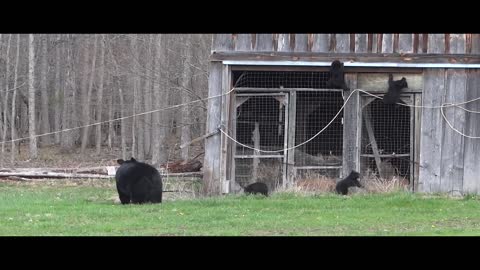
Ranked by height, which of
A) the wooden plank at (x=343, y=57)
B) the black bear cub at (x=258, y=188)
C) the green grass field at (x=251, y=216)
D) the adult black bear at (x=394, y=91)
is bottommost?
the green grass field at (x=251, y=216)

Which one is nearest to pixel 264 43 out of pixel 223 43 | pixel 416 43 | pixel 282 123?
pixel 223 43

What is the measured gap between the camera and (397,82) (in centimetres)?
1767


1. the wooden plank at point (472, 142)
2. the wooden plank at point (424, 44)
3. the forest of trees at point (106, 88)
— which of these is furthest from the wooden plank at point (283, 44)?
the forest of trees at point (106, 88)

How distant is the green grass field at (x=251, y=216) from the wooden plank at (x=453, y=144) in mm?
829

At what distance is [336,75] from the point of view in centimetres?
1747

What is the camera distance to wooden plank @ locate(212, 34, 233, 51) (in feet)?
57.5

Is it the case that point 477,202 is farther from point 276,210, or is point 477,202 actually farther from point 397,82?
point 276,210

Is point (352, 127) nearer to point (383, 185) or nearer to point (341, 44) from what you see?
point (383, 185)

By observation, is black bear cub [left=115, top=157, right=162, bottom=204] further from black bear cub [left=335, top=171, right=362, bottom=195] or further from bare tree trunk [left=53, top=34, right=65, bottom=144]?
bare tree trunk [left=53, top=34, right=65, bottom=144]

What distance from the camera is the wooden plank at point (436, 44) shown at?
1762 centimetres

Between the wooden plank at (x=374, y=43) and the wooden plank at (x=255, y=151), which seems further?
the wooden plank at (x=255, y=151)

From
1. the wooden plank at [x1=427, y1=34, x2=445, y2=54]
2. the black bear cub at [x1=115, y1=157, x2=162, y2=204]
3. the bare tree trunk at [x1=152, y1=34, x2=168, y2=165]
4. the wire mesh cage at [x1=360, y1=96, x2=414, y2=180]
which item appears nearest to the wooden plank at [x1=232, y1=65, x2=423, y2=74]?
the wooden plank at [x1=427, y1=34, x2=445, y2=54]

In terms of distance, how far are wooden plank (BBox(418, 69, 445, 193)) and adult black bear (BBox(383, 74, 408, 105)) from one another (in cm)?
61

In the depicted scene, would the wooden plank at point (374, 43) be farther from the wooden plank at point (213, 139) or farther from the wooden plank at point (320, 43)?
the wooden plank at point (213, 139)
